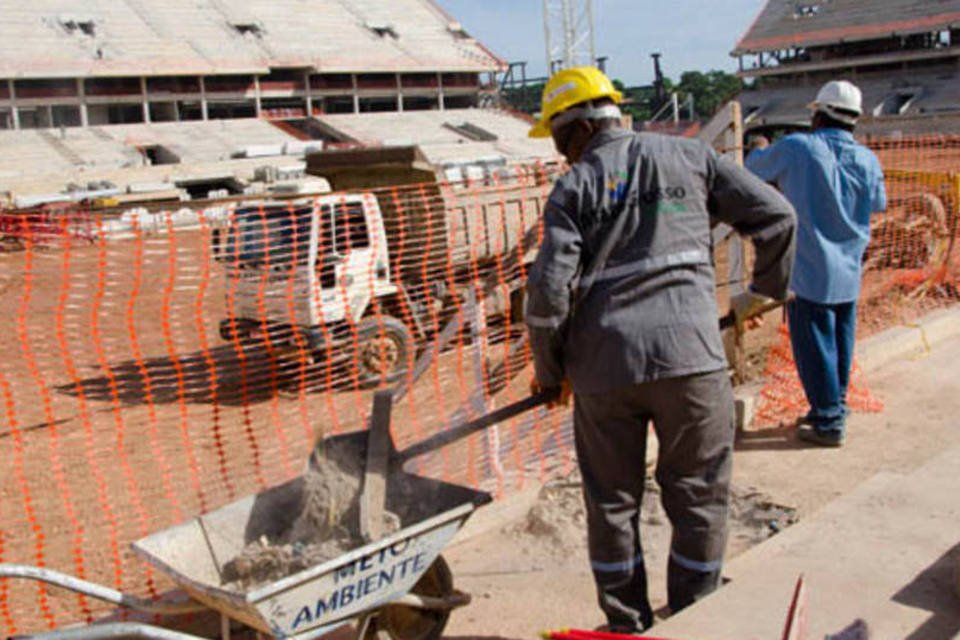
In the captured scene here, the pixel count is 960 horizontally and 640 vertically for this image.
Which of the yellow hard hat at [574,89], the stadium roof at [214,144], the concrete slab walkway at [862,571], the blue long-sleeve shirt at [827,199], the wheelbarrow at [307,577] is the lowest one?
the concrete slab walkway at [862,571]

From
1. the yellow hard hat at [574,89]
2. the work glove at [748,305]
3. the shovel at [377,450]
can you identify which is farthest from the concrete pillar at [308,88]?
the yellow hard hat at [574,89]

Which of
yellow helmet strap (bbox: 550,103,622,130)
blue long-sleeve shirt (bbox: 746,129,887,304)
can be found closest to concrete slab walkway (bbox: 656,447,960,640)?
blue long-sleeve shirt (bbox: 746,129,887,304)

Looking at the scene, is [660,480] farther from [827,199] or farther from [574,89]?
[827,199]

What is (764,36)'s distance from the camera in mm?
62375

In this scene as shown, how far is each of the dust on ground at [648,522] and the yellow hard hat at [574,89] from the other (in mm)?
2252

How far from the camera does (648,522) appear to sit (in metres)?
5.02

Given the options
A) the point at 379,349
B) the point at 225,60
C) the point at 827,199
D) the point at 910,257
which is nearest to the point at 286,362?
the point at 379,349

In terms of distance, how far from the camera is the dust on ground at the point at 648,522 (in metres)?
4.82

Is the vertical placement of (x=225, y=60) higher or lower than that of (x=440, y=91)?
higher

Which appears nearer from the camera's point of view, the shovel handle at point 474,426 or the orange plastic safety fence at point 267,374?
the shovel handle at point 474,426

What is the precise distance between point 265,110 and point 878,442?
49.2 meters

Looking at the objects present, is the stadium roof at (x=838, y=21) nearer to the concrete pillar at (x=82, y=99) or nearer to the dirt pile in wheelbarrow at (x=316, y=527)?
the concrete pillar at (x=82, y=99)

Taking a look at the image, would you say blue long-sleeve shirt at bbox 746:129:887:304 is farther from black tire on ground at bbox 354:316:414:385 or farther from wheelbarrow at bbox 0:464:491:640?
black tire on ground at bbox 354:316:414:385

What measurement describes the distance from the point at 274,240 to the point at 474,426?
21.9ft
